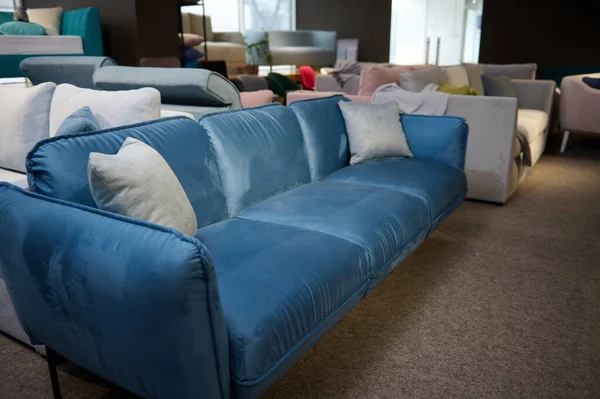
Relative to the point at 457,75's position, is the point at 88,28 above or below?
above

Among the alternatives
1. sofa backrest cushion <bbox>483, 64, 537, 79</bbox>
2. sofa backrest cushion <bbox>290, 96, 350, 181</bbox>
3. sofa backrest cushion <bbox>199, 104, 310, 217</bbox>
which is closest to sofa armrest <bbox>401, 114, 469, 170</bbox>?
sofa backrest cushion <bbox>290, 96, 350, 181</bbox>

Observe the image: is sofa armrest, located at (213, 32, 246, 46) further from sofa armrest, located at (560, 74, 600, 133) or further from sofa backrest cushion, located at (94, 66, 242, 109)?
sofa backrest cushion, located at (94, 66, 242, 109)

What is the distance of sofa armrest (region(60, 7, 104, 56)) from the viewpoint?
5.33 metres

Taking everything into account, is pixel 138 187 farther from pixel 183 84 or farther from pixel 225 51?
pixel 225 51

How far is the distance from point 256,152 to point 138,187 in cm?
79

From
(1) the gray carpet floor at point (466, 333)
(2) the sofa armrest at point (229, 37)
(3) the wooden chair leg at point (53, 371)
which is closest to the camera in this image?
(3) the wooden chair leg at point (53, 371)

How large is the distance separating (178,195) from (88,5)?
5.20 metres

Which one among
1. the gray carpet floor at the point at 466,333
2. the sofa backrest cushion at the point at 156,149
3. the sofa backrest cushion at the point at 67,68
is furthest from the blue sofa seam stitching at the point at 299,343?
the sofa backrest cushion at the point at 67,68

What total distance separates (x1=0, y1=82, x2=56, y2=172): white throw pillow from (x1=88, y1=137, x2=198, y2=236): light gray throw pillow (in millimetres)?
1168

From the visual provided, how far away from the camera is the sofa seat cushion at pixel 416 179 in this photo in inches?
90.4

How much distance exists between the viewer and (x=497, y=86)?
14.8 feet

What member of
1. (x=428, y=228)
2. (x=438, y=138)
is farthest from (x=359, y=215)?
(x=438, y=138)

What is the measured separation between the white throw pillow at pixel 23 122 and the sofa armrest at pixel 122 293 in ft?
3.93

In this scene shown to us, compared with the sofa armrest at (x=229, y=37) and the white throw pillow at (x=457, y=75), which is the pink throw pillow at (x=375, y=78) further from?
the sofa armrest at (x=229, y=37)
